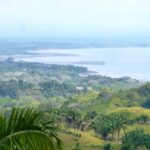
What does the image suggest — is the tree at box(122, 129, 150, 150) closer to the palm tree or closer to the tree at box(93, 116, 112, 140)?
the tree at box(93, 116, 112, 140)

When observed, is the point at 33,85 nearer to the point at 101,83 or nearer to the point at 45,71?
the point at 101,83

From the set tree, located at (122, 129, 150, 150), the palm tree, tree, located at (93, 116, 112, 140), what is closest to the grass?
tree, located at (93, 116, 112, 140)

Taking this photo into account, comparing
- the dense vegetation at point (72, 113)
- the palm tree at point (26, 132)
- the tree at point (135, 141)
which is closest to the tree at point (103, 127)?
the dense vegetation at point (72, 113)

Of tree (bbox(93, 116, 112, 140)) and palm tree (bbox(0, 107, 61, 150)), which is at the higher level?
palm tree (bbox(0, 107, 61, 150))

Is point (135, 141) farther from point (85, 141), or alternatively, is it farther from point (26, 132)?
point (26, 132)

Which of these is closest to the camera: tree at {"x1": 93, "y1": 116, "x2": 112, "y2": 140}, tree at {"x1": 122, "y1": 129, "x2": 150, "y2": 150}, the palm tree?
the palm tree

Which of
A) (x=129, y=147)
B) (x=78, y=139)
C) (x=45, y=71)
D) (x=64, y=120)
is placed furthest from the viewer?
(x=45, y=71)

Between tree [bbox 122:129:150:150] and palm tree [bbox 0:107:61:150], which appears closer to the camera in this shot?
palm tree [bbox 0:107:61:150]

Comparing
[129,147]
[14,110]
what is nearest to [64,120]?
[129,147]
